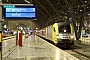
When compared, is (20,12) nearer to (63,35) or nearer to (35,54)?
(35,54)

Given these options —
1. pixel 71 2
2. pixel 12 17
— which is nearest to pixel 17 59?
pixel 12 17

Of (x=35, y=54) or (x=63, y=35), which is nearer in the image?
(x=35, y=54)

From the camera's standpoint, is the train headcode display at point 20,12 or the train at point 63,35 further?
the train at point 63,35

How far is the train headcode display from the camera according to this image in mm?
14570

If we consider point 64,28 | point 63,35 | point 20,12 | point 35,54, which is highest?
point 20,12

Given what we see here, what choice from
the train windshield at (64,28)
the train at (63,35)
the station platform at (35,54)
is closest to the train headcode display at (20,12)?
the station platform at (35,54)

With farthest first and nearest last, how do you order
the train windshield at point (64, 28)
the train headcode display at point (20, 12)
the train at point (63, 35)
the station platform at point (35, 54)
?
the train windshield at point (64, 28)
the train at point (63, 35)
the station platform at point (35, 54)
the train headcode display at point (20, 12)

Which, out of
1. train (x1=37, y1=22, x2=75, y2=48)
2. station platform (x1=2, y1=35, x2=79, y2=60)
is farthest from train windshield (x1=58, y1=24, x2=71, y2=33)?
station platform (x1=2, y1=35, x2=79, y2=60)

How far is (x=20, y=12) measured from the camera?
14625 mm

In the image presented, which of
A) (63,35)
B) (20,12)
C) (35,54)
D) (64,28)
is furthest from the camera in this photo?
(64,28)

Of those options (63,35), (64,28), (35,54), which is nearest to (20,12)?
Result: (35,54)

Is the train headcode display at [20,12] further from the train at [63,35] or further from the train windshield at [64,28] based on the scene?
the train windshield at [64,28]

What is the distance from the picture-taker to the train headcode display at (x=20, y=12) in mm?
14570

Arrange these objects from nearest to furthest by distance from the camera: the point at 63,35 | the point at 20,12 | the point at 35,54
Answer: the point at 20,12 → the point at 35,54 → the point at 63,35
